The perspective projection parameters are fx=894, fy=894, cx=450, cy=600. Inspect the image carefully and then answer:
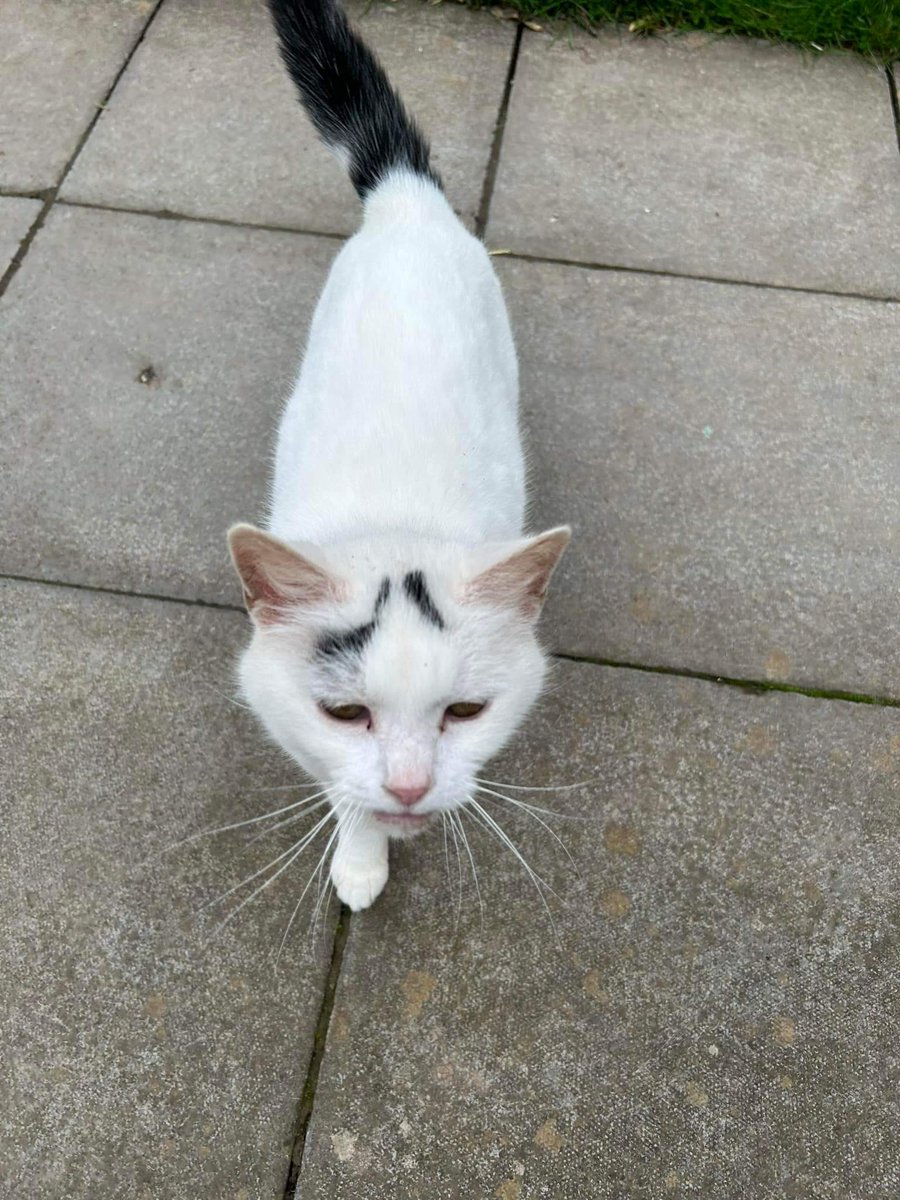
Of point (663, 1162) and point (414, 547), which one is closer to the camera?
point (414, 547)

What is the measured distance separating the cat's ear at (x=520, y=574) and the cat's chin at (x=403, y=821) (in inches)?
19.0

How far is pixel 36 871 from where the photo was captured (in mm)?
2602

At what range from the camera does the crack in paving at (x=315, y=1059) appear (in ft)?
7.27

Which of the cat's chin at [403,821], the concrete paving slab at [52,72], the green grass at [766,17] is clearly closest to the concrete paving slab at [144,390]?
the concrete paving slab at [52,72]

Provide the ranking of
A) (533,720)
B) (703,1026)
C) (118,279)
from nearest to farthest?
(703,1026) < (533,720) < (118,279)

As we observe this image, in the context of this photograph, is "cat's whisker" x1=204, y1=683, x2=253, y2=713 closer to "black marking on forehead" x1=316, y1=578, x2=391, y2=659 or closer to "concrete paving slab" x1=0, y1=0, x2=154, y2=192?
"black marking on forehead" x1=316, y1=578, x2=391, y2=659

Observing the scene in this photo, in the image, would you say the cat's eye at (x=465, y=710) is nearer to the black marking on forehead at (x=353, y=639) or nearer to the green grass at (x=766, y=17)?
the black marking on forehead at (x=353, y=639)

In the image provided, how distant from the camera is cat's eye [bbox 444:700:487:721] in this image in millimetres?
1930

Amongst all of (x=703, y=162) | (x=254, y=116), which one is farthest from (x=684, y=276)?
(x=254, y=116)

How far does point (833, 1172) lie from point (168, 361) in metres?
3.55

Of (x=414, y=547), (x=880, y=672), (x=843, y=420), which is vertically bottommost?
(x=880, y=672)

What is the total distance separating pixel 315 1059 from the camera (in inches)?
92.4

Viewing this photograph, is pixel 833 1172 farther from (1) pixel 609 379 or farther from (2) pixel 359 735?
(1) pixel 609 379

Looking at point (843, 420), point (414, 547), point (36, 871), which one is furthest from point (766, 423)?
point (36, 871)
